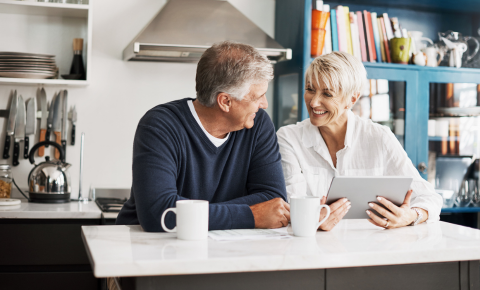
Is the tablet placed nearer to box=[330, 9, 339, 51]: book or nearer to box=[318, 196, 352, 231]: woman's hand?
box=[318, 196, 352, 231]: woman's hand

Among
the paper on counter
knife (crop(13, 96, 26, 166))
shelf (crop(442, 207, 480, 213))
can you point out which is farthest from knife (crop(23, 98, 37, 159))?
shelf (crop(442, 207, 480, 213))

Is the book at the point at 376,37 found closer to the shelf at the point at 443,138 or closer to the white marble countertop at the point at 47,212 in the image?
the shelf at the point at 443,138

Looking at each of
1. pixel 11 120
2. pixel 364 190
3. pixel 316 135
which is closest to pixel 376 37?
pixel 316 135

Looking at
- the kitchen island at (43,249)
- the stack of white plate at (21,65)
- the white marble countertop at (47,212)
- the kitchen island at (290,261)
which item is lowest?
the kitchen island at (43,249)

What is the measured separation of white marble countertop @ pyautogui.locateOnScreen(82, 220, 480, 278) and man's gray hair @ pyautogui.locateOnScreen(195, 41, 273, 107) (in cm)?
49

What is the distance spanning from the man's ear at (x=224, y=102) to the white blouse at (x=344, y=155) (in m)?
0.42

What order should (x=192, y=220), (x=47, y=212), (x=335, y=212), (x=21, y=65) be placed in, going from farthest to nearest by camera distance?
(x=21, y=65)
(x=47, y=212)
(x=335, y=212)
(x=192, y=220)

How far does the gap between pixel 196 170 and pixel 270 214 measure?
0.30m

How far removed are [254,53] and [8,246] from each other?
4.99 feet

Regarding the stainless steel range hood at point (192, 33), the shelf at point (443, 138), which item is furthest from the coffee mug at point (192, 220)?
the shelf at point (443, 138)

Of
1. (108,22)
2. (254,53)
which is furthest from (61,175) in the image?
(254,53)

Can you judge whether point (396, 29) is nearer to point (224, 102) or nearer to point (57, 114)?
point (224, 102)

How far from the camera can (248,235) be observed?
120 cm

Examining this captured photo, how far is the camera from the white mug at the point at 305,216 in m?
1.21
